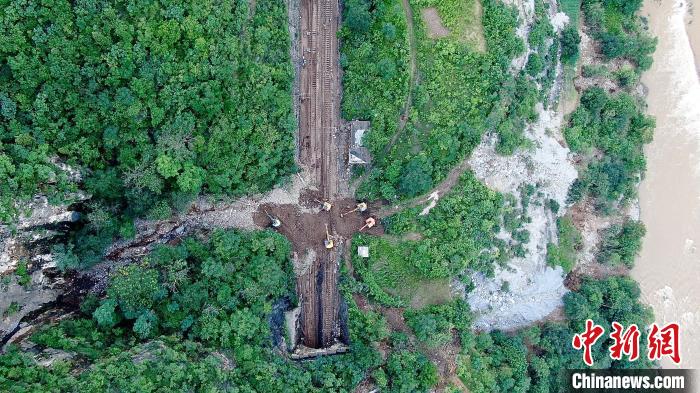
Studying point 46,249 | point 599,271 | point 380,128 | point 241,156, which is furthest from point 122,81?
point 599,271

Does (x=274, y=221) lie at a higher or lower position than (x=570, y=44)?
lower

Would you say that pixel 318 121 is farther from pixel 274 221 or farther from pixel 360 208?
pixel 274 221

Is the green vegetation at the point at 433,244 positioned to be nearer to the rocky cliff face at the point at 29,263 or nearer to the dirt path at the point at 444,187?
the dirt path at the point at 444,187

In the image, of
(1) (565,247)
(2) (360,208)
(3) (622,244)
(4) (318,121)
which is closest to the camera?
(2) (360,208)

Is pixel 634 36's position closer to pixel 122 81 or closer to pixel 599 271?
pixel 599 271

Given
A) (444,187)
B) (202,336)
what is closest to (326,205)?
(444,187)

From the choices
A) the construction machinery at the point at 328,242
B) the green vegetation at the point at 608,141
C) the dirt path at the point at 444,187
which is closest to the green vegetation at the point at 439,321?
the construction machinery at the point at 328,242
